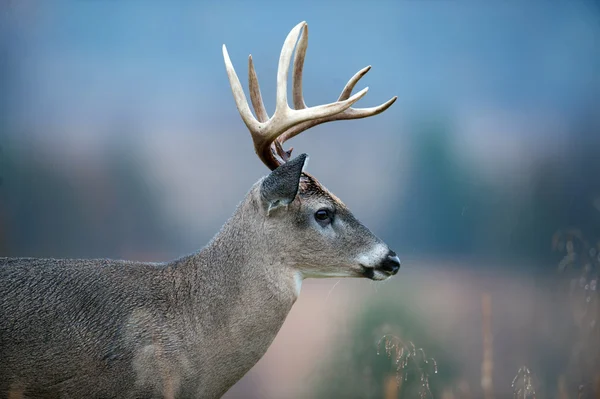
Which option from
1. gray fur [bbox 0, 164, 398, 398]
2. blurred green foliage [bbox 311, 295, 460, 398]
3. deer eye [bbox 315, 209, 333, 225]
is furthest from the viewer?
blurred green foliage [bbox 311, 295, 460, 398]

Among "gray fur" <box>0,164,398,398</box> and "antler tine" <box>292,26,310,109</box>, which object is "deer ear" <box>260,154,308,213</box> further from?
"antler tine" <box>292,26,310,109</box>

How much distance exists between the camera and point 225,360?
16.1 feet

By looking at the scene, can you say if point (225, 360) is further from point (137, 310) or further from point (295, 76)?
point (295, 76)

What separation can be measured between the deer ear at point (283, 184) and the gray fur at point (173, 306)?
0.5 inches

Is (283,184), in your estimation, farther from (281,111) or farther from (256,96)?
(256,96)

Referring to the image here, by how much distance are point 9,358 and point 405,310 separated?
4.21 meters

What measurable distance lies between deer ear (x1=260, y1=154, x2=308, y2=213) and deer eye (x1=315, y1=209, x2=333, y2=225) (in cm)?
22

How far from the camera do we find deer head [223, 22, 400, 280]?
507 cm

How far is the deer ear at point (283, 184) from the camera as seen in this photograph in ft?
16.3

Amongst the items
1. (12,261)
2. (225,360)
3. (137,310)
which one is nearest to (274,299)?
(225,360)

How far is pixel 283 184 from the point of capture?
16.4ft

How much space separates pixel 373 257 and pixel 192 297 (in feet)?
3.57

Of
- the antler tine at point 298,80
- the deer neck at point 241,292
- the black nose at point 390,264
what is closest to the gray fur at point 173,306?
the deer neck at point 241,292

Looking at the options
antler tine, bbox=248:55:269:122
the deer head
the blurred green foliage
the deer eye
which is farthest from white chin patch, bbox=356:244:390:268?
the blurred green foliage
